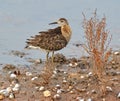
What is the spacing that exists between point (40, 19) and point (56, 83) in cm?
591

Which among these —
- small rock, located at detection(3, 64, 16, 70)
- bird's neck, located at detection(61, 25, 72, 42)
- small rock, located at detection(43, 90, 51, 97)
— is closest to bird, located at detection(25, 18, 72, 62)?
bird's neck, located at detection(61, 25, 72, 42)

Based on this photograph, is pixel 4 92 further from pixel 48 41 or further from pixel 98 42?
pixel 48 41

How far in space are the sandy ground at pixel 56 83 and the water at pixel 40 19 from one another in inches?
46.2

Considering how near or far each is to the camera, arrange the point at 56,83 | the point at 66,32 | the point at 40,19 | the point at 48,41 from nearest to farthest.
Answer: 1. the point at 56,83
2. the point at 48,41
3. the point at 66,32
4. the point at 40,19

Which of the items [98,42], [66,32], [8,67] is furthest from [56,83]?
[66,32]

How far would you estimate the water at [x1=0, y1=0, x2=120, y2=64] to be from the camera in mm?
15320

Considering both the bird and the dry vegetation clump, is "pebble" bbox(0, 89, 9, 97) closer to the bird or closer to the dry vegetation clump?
the dry vegetation clump

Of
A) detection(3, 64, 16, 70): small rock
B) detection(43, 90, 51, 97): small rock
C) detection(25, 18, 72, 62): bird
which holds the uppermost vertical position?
detection(25, 18, 72, 62): bird

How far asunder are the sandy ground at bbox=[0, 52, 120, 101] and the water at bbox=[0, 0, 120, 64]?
1173mm

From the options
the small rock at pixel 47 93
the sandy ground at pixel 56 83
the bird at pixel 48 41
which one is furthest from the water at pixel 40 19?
the small rock at pixel 47 93

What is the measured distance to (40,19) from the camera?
17.6 metres

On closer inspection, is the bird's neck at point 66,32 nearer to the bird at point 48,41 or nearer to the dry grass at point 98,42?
the bird at point 48,41

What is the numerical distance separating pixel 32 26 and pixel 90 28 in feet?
18.2

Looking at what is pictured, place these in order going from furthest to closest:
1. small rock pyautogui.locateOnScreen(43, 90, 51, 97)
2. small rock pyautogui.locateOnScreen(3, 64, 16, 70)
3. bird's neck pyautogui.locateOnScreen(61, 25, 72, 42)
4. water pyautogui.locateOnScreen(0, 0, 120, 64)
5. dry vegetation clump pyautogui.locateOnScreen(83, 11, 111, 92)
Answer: water pyautogui.locateOnScreen(0, 0, 120, 64) < bird's neck pyautogui.locateOnScreen(61, 25, 72, 42) < small rock pyautogui.locateOnScreen(3, 64, 16, 70) < dry vegetation clump pyautogui.locateOnScreen(83, 11, 111, 92) < small rock pyautogui.locateOnScreen(43, 90, 51, 97)
